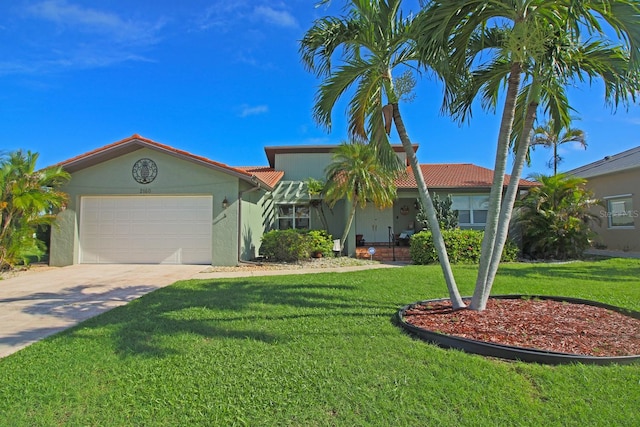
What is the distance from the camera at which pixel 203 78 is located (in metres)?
13.7

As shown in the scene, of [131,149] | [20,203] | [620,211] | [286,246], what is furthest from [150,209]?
[620,211]

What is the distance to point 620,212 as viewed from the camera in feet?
56.0

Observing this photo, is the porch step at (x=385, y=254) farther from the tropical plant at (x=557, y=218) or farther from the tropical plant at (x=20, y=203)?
the tropical plant at (x=20, y=203)

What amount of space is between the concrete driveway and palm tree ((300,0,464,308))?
5.71 metres

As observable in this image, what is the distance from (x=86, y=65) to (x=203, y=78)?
3.89 m

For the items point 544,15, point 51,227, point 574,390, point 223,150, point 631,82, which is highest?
point 223,150

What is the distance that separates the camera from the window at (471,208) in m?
16.0

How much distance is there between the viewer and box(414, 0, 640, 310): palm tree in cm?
439

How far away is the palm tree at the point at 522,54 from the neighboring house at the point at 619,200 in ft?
44.3

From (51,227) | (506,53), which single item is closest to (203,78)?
(51,227)

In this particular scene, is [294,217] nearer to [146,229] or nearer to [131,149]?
[146,229]

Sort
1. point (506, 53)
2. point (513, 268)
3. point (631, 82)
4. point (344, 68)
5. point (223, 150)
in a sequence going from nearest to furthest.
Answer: point (631, 82) < point (506, 53) < point (344, 68) < point (513, 268) < point (223, 150)

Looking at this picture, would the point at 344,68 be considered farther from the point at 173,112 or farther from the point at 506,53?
the point at 173,112

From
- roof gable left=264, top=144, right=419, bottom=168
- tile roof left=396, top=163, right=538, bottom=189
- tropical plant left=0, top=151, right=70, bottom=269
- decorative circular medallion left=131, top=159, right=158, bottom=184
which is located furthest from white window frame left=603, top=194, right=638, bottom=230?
tropical plant left=0, top=151, right=70, bottom=269
